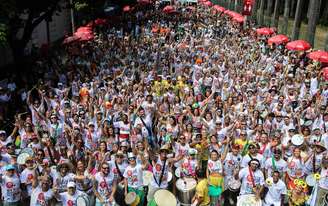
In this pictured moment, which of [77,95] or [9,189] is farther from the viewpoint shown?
[77,95]

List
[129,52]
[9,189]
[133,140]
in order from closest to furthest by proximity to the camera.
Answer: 1. [9,189]
2. [133,140]
3. [129,52]

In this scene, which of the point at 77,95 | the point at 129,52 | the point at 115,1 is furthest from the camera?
the point at 115,1

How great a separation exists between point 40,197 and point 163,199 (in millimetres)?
2258

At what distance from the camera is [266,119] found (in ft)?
37.7

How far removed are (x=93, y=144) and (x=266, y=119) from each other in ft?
15.7

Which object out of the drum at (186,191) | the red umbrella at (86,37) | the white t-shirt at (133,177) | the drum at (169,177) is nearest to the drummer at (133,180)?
the white t-shirt at (133,177)

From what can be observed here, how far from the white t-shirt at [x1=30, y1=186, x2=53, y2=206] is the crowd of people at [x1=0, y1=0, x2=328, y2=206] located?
2cm

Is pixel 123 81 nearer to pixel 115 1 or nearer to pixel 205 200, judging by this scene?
pixel 205 200

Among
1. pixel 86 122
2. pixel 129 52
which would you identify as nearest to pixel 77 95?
pixel 86 122

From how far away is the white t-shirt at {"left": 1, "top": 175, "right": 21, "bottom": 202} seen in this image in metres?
8.08

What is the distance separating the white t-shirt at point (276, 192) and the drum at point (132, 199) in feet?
8.21

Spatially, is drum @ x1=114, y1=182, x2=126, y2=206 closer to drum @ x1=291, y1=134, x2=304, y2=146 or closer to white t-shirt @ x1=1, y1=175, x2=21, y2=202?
white t-shirt @ x1=1, y1=175, x2=21, y2=202

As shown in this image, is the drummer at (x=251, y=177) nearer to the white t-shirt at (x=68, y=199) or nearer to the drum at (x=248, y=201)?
the drum at (x=248, y=201)

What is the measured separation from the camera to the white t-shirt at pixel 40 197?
24.9 feet
